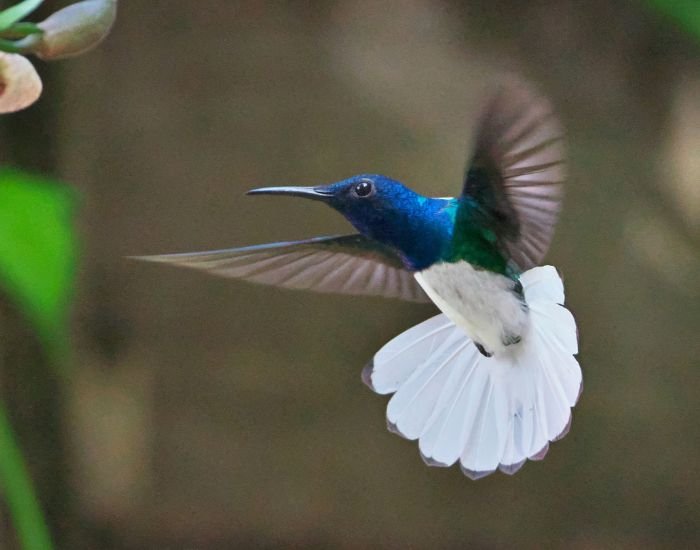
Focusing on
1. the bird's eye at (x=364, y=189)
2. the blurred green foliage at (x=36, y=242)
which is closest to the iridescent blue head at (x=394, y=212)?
the bird's eye at (x=364, y=189)

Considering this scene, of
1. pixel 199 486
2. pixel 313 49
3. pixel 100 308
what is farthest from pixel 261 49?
pixel 199 486

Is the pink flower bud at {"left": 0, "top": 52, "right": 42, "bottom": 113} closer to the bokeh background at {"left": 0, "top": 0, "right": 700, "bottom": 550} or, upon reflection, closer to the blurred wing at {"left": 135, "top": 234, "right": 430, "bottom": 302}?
the blurred wing at {"left": 135, "top": 234, "right": 430, "bottom": 302}

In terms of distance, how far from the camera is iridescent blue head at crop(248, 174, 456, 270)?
0.75ft

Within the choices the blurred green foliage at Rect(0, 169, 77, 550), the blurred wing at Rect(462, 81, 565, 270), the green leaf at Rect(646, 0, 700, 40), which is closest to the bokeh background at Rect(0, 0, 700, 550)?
the green leaf at Rect(646, 0, 700, 40)

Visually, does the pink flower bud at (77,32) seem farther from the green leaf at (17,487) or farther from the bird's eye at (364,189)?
the green leaf at (17,487)

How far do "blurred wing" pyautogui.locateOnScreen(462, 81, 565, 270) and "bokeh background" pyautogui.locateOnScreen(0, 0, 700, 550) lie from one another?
1.52 ft

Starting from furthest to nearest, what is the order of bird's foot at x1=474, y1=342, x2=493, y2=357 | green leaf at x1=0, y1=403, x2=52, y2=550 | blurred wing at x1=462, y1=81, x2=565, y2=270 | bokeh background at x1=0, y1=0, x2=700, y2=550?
1. bokeh background at x1=0, y1=0, x2=700, y2=550
2. green leaf at x1=0, y1=403, x2=52, y2=550
3. bird's foot at x1=474, y1=342, x2=493, y2=357
4. blurred wing at x1=462, y1=81, x2=565, y2=270

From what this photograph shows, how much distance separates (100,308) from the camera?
84 centimetres

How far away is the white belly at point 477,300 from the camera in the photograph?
0.26 m

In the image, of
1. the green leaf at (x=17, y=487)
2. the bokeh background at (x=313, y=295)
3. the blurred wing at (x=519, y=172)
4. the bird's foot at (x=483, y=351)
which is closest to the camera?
the blurred wing at (x=519, y=172)

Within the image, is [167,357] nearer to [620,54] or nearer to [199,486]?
[199,486]

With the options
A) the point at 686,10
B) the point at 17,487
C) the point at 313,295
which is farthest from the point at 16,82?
the point at 313,295

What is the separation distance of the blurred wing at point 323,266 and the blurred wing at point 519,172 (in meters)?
0.05

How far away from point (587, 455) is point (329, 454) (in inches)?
10.0
